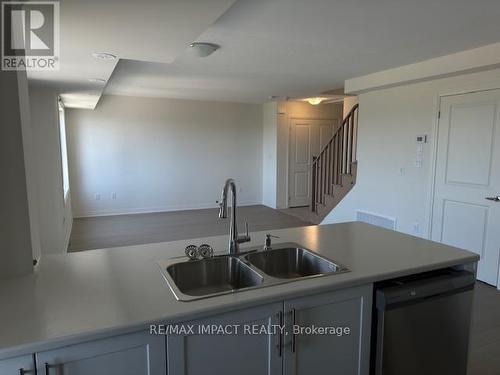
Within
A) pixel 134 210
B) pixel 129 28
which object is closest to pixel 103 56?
pixel 129 28

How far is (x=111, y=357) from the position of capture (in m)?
1.17

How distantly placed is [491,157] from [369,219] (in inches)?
77.6

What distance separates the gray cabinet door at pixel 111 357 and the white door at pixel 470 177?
373cm

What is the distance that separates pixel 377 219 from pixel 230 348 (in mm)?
4197

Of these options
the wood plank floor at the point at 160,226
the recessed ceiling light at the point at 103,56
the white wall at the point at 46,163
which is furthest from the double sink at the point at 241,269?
the wood plank floor at the point at 160,226

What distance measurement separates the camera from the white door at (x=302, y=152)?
7969 mm

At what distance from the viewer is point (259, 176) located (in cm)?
843

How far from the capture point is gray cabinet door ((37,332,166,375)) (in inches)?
43.3

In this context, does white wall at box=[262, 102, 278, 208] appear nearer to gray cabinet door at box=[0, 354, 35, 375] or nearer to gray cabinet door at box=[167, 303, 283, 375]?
gray cabinet door at box=[167, 303, 283, 375]

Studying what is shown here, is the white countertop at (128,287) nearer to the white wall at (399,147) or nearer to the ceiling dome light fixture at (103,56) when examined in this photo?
the ceiling dome light fixture at (103,56)

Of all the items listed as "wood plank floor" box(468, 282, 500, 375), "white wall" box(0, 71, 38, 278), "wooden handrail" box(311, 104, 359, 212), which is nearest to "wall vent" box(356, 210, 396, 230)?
"wooden handrail" box(311, 104, 359, 212)

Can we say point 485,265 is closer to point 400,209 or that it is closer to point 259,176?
point 400,209

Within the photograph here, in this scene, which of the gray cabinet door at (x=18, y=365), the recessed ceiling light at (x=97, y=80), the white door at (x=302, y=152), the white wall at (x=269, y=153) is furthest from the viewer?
the white door at (x=302, y=152)

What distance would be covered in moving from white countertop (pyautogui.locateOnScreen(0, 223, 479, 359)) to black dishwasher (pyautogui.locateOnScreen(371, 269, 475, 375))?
0.09 meters
